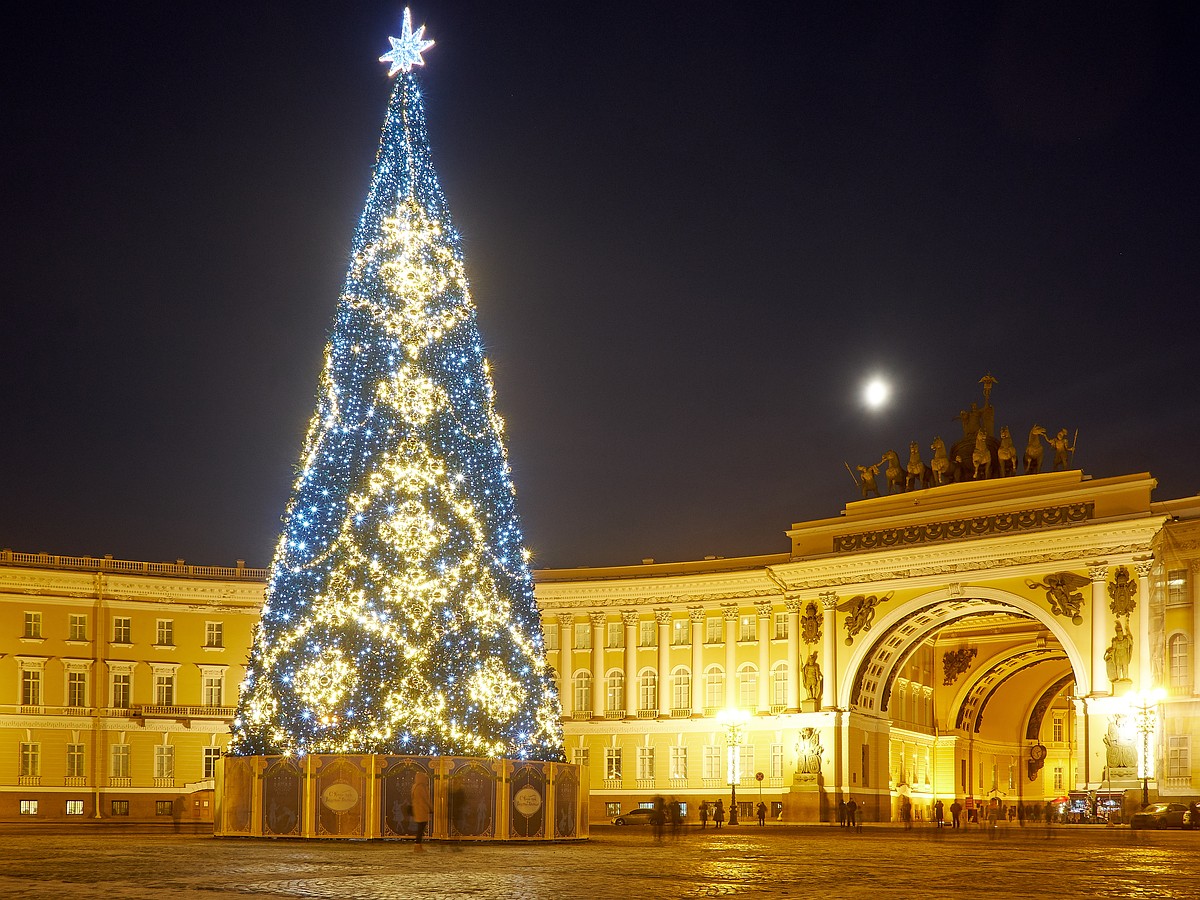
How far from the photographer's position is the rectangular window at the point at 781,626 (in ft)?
207

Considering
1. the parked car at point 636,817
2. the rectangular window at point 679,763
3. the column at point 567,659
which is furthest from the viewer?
the column at point 567,659

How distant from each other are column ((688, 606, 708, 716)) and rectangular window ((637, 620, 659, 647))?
6.20 ft

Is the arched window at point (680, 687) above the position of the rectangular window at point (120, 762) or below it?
above

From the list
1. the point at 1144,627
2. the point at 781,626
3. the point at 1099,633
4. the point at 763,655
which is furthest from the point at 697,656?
the point at 1144,627

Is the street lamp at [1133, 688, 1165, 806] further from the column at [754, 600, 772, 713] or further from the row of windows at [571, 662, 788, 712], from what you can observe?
the column at [754, 600, 772, 713]

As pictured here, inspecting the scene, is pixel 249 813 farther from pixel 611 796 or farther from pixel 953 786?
pixel 953 786

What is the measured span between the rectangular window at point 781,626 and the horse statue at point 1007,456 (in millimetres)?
10878

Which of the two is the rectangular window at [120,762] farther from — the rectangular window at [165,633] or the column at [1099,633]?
the column at [1099,633]

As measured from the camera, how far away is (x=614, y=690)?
218 feet

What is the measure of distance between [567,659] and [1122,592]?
79.5 feet

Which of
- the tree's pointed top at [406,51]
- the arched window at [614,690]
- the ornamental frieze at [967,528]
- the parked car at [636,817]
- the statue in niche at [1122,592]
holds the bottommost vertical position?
the parked car at [636,817]

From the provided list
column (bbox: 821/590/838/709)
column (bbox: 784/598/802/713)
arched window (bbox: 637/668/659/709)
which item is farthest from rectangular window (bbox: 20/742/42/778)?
column (bbox: 821/590/838/709)

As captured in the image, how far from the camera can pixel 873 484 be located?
62312 millimetres

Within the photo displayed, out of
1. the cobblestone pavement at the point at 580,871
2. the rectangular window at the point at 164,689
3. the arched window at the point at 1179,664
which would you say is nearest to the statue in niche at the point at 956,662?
the arched window at the point at 1179,664
